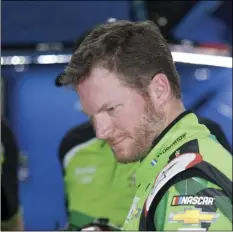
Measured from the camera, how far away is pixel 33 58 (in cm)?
212

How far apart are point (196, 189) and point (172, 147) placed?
11 cm

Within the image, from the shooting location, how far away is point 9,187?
1.57m

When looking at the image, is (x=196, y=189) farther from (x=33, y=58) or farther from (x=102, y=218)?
(x=33, y=58)

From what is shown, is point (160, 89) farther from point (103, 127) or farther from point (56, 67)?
point (56, 67)

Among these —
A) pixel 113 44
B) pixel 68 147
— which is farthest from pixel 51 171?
pixel 113 44

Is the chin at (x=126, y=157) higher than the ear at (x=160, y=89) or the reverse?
the reverse

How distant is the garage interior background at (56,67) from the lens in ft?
6.82

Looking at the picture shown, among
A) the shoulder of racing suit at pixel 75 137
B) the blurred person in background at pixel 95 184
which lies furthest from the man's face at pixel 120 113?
the shoulder of racing suit at pixel 75 137

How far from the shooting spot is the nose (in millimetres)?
913

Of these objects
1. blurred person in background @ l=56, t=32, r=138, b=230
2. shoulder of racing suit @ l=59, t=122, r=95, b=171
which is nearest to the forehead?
blurred person in background @ l=56, t=32, r=138, b=230

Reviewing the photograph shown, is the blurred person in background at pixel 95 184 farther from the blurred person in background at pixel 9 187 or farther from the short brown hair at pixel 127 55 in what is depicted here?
the short brown hair at pixel 127 55

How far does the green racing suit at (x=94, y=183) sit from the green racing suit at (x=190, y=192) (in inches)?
28.7

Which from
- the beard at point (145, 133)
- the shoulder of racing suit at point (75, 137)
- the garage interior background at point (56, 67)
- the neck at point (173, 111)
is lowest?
the beard at point (145, 133)

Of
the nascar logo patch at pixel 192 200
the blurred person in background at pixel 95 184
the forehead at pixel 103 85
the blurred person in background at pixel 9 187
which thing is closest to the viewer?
the nascar logo patch at pixel 192 200
